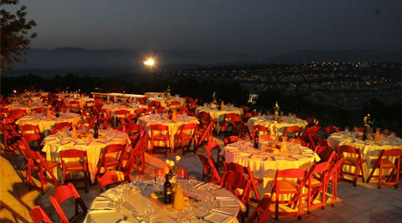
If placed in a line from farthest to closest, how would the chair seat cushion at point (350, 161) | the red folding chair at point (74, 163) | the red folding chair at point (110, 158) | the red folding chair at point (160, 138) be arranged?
the red folding chair at point (160, 138)
the chair seat cushion at point (350, 161)
the red folding chair at point (110, 158)
the red folding chair at point (74, 163)

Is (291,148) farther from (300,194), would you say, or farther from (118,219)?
(118,219)

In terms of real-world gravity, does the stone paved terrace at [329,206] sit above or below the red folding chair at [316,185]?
below

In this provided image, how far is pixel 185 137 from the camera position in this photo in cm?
866

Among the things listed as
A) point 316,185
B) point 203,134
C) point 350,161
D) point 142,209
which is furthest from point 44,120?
point 350,161

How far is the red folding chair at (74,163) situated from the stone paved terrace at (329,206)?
0.40 meters

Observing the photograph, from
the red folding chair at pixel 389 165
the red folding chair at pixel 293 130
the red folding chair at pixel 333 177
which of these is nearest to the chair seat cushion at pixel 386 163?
the red folding chair at pixel 389 165

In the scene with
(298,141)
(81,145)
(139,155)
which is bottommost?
(139,155)

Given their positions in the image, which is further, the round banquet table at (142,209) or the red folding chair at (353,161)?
the red folding chair at (353,161)

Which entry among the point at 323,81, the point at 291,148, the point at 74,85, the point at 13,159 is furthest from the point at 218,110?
the point at 323,81

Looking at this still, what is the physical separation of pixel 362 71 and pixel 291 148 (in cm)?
2925

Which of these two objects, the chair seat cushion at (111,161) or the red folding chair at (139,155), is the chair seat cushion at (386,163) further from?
the chair seat cushion at (111,161)

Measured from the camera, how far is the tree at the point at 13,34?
46.3 feet

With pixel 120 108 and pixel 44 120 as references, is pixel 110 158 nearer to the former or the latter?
pixel 44 120

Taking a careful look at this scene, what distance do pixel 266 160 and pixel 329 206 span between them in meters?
1.42
